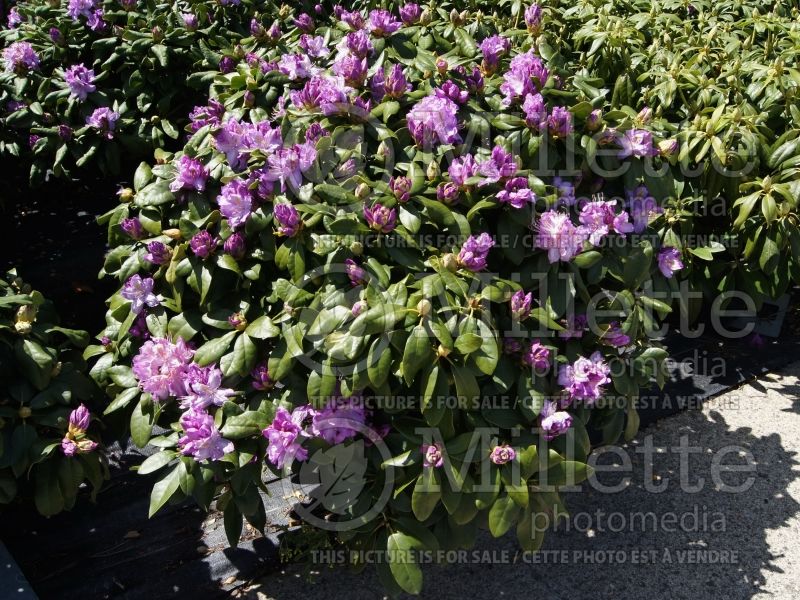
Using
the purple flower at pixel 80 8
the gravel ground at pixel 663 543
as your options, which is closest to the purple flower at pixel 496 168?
the gravel ground at pixel 663 543

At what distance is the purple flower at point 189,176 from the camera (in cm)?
224

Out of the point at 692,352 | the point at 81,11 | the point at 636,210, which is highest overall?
the point at 81,11

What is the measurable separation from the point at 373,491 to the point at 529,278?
73 cm

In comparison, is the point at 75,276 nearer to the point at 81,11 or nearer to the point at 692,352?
the point at 81,11

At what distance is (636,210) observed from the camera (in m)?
2.34

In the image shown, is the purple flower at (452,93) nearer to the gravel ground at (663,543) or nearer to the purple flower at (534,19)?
the purple flower at (534,19)

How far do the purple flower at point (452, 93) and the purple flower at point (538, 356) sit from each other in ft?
2.60

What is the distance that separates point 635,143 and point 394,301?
0.99 metres

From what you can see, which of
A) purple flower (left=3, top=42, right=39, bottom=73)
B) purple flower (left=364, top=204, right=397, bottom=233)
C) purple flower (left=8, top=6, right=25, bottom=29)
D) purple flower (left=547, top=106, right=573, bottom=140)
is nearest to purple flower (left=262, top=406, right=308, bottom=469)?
purple flower (left=364, top=204, right=397, bottom=233)

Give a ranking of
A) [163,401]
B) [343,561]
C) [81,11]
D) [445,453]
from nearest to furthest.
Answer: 1. [445,453]
2. [163,401]
3. [343,561]
4. [81,11]

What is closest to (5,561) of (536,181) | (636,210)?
(536,181)

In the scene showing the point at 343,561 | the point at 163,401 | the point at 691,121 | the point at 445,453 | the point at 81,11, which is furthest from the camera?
the point at 81,11

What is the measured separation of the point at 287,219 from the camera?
2031 mm

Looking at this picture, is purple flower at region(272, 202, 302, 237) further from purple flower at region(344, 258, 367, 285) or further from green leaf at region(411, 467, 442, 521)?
green leaf at region(411, 467, 442, 521)
